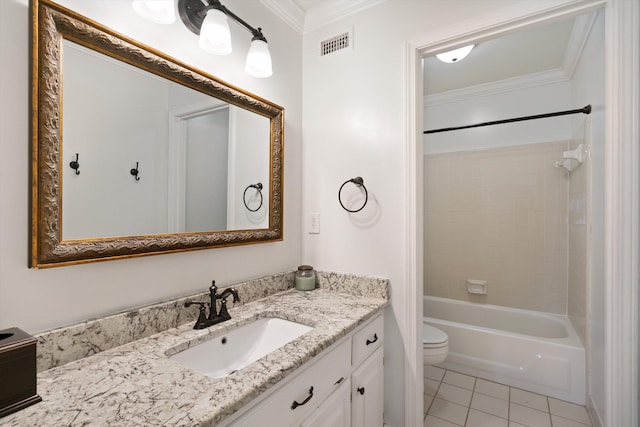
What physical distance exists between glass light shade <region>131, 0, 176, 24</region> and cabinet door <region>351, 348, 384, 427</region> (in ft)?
5.21

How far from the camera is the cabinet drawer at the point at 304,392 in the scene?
2.73ft

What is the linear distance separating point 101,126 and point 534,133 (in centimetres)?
327

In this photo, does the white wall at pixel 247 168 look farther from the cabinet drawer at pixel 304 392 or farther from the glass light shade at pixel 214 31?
the cabinet drawer at pixel 304 392

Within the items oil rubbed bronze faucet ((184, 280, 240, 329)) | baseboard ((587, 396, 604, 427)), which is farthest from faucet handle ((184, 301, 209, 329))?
baseboard ((587, 396, 604, 427))

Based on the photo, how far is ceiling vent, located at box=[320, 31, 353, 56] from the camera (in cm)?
176

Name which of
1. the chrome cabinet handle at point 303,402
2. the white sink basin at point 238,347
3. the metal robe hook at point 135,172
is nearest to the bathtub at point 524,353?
the white sink basin at point 238,347

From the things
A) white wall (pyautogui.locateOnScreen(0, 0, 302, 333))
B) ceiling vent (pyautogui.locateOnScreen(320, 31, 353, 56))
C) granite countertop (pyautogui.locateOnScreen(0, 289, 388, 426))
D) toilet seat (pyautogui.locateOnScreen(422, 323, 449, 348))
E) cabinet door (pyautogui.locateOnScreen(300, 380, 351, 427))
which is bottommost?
toilet seat (pyautogui.locateOnScreen(422, 323, 449, 348))

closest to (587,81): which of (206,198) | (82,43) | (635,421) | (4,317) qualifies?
(635,421)

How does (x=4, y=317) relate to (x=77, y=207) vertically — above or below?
below

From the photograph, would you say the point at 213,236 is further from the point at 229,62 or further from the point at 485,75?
the point at 485,75

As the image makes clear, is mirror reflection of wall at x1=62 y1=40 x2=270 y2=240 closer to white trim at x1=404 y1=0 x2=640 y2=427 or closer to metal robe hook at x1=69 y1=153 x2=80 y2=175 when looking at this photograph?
metal robe hook at x1=69 y1=153 x2=80 y2=175

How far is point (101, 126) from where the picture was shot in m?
1.01

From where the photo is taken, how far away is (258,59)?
1413mm

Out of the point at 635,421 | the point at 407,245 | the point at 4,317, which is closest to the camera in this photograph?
the point at 4,317
